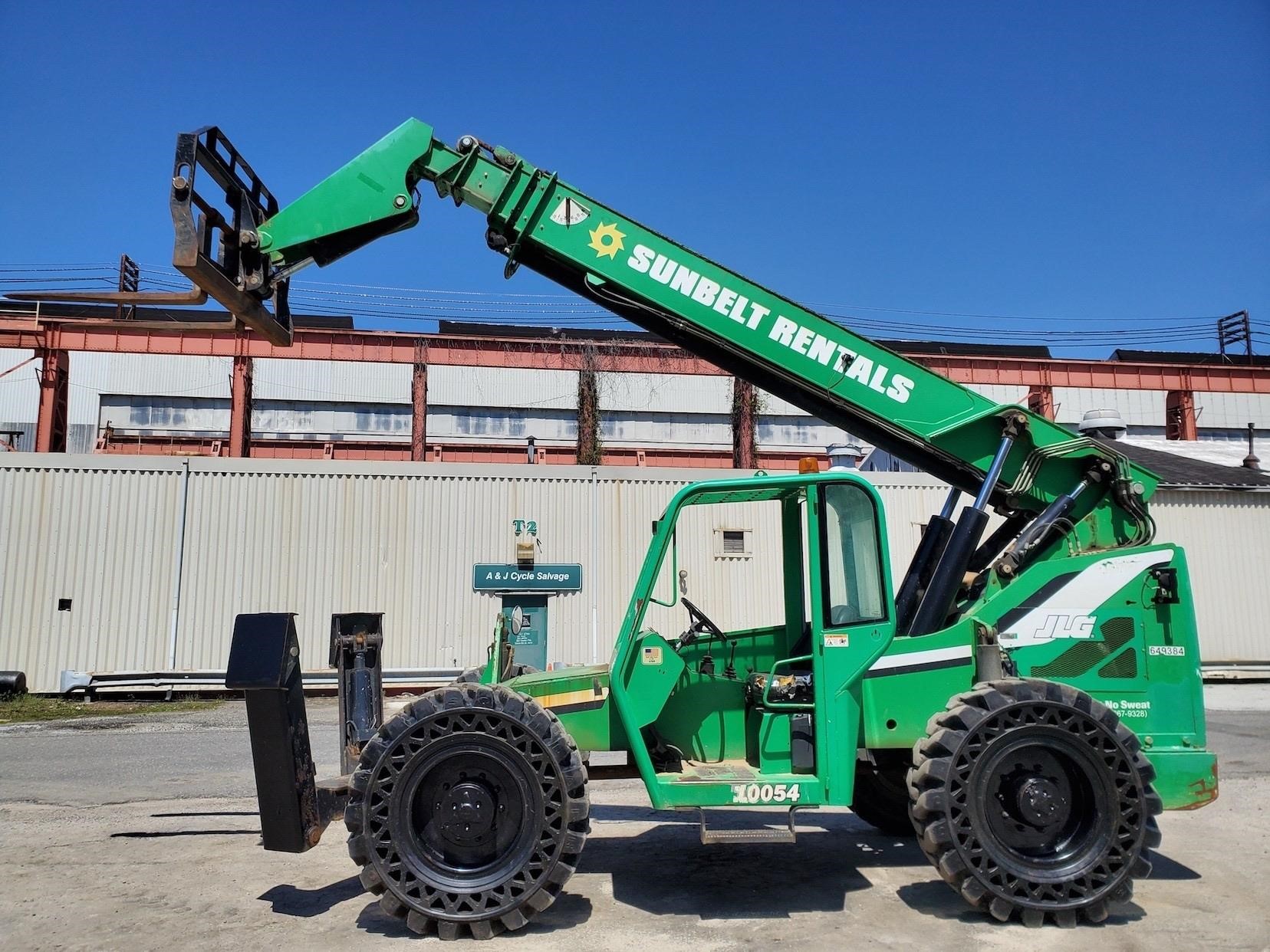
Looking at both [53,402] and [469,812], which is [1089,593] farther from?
[53,402]

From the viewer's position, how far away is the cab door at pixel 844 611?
504cm

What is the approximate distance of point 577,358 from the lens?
36031 millimetres

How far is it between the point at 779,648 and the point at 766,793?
4.48 ft

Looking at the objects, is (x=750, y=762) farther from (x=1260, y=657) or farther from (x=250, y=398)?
(x=250, y=398)

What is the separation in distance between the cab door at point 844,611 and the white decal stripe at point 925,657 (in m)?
0.24

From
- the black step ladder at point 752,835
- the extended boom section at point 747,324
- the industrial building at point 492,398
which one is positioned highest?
the industrial building at point 492,398

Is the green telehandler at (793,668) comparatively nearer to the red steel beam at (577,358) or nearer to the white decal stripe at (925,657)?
the white decal stripe at (925,657)

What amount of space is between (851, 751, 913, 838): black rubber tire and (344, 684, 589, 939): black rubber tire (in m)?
2.60

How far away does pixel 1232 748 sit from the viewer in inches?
425

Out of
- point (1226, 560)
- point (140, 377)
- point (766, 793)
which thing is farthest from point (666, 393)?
point (766, 793)

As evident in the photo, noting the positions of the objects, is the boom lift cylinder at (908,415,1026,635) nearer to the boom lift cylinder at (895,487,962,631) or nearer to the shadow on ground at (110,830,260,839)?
the boom lift cylinder at (895,487,962,631)

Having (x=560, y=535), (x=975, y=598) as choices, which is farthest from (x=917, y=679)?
(x=560, y=535)

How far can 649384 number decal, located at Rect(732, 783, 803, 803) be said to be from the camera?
4.98m

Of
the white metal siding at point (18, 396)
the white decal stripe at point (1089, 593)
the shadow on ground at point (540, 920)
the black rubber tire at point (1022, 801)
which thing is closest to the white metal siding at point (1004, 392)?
the white decal stripe at point (1089, 593)
